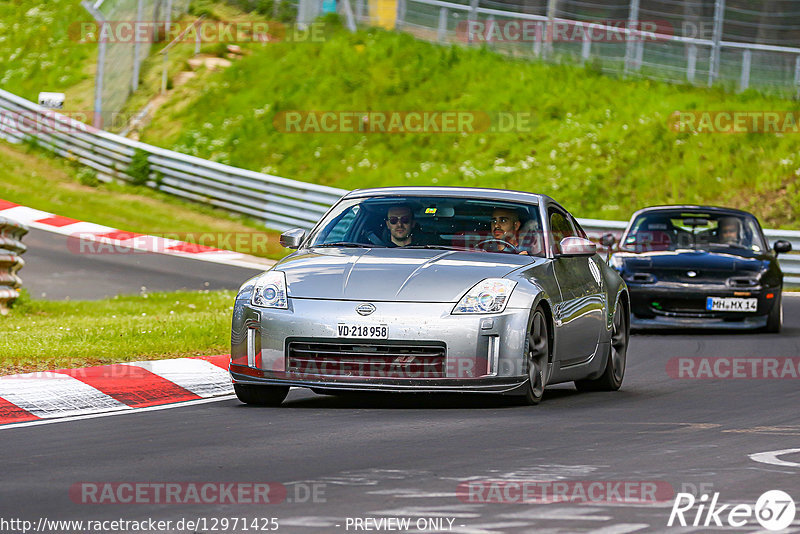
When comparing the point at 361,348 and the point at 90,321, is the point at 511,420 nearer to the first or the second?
the point at 361,348

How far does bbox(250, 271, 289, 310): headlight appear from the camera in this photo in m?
9.28

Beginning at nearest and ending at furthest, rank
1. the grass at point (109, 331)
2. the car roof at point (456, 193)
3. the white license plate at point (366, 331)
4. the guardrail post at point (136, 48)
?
the white license plate at point (366, 331) < the car roof at point (456, 193) < the grass at point (109, 331) < the guardrail post at point (136, 48)

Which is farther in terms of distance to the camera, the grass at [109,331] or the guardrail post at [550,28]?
the guardrail post at [550,28]

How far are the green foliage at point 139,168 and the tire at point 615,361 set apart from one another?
71.0 feet

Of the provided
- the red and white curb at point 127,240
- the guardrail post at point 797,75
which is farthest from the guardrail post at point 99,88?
the guardrail post at point 797,75

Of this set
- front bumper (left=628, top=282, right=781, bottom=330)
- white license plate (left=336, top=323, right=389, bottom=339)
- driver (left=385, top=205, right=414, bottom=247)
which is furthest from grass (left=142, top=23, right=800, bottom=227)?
white license plate (left=336, top=323, right=389, bottom=339)

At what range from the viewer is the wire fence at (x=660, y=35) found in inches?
1270

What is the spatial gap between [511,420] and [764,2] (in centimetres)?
2500

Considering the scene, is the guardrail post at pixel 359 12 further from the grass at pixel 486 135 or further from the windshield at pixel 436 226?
the windshield at pixel 436 226

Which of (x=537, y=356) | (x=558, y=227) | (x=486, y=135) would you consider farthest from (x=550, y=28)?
(x=537, y=356)

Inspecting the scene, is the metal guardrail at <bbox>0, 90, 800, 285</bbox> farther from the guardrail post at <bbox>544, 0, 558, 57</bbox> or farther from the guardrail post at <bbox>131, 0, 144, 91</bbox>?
the guardrail post at <bbox>544, 0, 558, 57</bbox>

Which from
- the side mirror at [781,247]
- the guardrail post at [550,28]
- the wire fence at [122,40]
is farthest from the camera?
the guardrail post at [550,28]

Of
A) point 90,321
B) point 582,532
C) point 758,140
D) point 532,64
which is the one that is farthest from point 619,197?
point 582,532

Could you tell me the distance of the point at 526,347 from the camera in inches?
362
